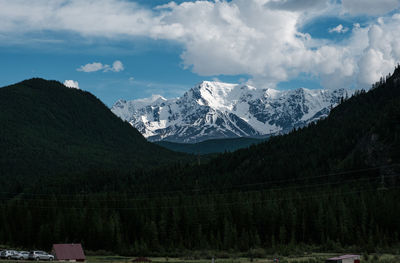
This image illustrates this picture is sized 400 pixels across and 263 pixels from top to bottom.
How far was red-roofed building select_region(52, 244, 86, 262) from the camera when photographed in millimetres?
116838

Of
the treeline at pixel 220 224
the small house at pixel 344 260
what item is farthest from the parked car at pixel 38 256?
the small house at pixel 344 260

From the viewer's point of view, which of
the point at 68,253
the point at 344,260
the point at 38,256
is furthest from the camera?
the point at 68,253

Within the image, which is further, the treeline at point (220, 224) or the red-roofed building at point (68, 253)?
the treeline at point (220, 224)

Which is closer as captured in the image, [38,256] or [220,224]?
[38,256]

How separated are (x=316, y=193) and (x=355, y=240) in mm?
41053

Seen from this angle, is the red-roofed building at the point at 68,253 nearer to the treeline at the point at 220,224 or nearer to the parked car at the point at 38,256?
the parked car at the point at 38,256

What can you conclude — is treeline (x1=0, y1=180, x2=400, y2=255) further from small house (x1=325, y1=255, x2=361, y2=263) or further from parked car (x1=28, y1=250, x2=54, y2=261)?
small house (x1=325, y1=255, x2=361, y2=263)

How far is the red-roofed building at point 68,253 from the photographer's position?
117m

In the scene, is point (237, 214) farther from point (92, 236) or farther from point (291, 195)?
point (92, 236)

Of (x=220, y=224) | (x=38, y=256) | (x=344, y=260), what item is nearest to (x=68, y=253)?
(x=38, y=256)

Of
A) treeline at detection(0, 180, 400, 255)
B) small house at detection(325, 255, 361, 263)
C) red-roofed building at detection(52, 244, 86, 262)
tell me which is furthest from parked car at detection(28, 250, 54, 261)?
small house at detection(325, 255, 361, 263)

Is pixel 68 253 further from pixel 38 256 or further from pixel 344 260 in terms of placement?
pixel 344 260

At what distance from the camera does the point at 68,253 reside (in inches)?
4685

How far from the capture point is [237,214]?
168m
